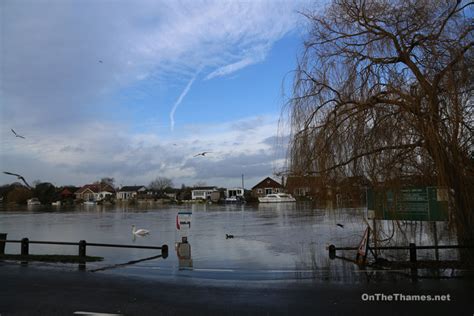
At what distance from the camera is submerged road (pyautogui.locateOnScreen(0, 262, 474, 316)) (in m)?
6.91

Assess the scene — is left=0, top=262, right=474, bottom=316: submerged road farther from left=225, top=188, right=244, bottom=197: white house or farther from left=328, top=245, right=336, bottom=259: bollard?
left=225, top=188, right=244, bottom=197: white house

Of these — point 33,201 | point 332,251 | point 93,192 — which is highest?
point 93,192

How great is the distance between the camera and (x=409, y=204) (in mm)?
10617

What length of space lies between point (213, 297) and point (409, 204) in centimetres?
609

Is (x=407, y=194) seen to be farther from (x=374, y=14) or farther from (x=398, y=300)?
(x=374, y=14)

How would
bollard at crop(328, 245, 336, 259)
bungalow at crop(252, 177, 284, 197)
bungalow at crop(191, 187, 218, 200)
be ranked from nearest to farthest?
bollard at crop(328, 245, 336, 259) < bungalow at crop(252, 177, 284, 197) < bungalow at crop(191, 187, 218, 200)

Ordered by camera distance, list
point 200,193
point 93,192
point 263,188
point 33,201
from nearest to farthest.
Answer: point 263,188
point 33,201
point 200,193
point 93,192

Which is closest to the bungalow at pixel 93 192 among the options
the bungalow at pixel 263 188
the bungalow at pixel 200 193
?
the bungalow at pixel 200 193

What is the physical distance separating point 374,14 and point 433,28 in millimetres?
1594

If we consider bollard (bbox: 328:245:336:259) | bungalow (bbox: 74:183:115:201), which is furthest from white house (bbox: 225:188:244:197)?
bollard (bbox: 328:245:336:259)

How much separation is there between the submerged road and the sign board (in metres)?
2.14

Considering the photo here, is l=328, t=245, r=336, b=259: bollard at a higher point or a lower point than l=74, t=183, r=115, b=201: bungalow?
lower

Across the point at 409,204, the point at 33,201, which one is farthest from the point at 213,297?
the point at 33,201

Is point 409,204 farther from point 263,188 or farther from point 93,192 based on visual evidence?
point 93,192
